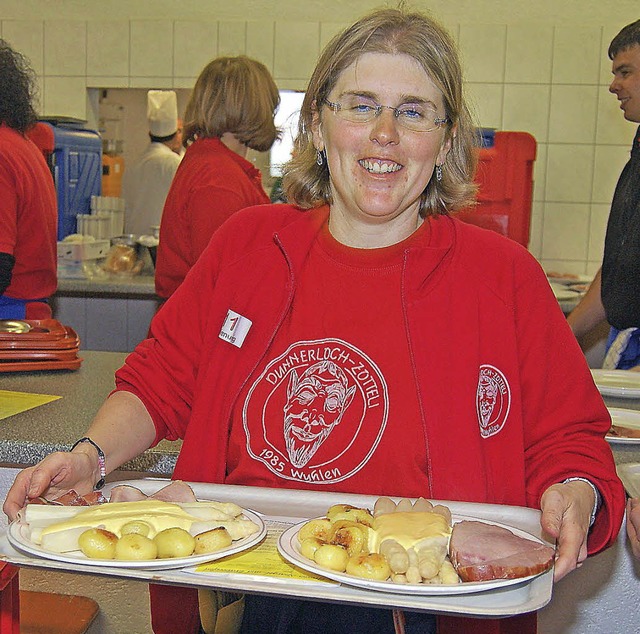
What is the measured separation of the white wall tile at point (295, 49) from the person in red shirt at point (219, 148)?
190cm

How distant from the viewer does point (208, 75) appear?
10.9 feet

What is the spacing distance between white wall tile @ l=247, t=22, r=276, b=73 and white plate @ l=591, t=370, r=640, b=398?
11.2 ft

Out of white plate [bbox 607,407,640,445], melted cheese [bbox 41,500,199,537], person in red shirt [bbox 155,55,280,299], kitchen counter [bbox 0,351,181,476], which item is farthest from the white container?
melted cheese [bbox 41,500,199,537]

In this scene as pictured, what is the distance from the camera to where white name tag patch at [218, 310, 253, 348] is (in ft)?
4.98

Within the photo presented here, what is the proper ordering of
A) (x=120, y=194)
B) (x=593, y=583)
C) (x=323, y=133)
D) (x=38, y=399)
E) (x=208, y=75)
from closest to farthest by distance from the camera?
1. (x=323, y=133)
2. (x=593, y=583)
3. (x=38, y=399)
4. (x=208, y=75)
5. (x=120, y=194)

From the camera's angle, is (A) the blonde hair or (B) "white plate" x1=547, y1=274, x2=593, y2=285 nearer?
(A) the blonde hair

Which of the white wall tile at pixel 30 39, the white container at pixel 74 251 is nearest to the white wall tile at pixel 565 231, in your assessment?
the white container at pixel 74 251

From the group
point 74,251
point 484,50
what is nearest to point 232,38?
point 484,50

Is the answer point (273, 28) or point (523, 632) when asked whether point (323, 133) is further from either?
point (273, 28)

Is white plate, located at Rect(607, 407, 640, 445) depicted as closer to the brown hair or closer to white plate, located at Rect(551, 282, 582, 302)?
the brown hair

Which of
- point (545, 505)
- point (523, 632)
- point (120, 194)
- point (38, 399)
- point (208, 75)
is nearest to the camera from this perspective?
point (545, 505)

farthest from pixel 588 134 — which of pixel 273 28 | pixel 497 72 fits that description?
pixel 273 28

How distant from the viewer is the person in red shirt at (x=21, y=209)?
292cm

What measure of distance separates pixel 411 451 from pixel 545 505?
0.23 metres
